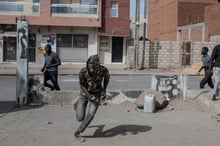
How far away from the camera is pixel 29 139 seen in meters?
7.73

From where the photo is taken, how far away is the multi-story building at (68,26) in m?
38.7

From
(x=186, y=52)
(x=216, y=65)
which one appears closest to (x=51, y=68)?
(x=216, y=65)

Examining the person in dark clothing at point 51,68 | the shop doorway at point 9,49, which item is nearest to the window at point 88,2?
the shop doorway at point 9,49

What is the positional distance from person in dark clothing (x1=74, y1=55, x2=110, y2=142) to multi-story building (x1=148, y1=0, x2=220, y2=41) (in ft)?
109

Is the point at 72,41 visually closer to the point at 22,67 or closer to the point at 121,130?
the point at 22,67

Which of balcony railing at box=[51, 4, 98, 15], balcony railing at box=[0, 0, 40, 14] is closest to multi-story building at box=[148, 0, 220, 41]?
balcony railing at box=[51, 4, 98, 15]

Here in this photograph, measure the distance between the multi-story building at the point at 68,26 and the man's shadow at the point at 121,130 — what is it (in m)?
30.1

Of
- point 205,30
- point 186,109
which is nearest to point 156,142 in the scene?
point 186,109

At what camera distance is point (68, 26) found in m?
39.0

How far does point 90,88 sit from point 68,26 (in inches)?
1256

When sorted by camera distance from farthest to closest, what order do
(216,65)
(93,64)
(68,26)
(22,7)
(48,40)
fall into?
(48,40) → (68,26) → (22,7) → (216,65) → (93,64)

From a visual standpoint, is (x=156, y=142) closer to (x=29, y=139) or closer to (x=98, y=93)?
(x=98, y=93)

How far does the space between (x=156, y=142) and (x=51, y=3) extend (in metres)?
32.4

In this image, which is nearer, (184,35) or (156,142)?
(156,142)
